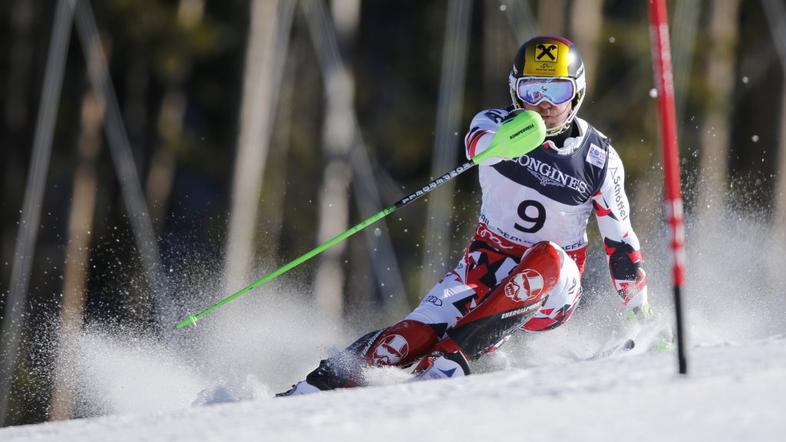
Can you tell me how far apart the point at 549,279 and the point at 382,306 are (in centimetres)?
1145

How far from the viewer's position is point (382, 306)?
57.9 feet

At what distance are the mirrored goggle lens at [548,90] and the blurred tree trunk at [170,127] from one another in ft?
47.9

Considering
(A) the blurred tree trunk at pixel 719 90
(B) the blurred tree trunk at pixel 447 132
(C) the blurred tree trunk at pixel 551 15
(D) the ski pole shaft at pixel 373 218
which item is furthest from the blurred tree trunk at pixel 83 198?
(D) the ski pole shaft at pixel 373 218

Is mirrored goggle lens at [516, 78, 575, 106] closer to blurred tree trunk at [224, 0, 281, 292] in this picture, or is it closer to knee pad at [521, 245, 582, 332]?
knee pad at [521, 245, 582, 332]

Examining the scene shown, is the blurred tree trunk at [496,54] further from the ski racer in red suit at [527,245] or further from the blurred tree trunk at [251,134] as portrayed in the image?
the ski racer in red suit at [527,245]

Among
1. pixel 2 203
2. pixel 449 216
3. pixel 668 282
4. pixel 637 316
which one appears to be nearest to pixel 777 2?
pixel 449 216

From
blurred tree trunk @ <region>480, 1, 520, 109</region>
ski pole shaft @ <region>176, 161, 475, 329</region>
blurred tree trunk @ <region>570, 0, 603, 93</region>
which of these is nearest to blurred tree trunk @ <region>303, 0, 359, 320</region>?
blurred tree trunk @ <region>480, 1, 520, 109</region>

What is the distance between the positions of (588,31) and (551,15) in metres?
0.66

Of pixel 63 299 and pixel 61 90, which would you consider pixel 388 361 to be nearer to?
pixel 63 299

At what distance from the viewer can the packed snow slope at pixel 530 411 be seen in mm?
3836

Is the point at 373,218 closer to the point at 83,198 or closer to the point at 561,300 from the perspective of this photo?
the point at 561,300

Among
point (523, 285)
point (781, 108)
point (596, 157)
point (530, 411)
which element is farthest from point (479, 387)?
point (781, 108)

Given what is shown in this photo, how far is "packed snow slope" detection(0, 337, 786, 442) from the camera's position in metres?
3.84

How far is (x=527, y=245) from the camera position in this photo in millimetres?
6738
